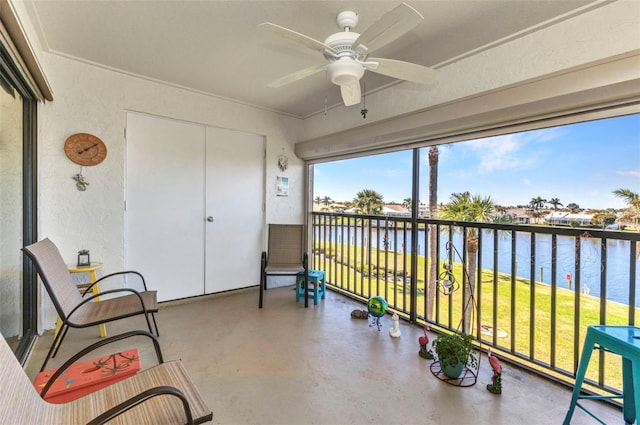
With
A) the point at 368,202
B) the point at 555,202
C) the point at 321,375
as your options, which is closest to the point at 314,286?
the point at 368,202

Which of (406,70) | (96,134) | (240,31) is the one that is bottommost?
(96,134)

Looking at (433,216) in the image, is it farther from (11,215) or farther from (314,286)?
(11,215)

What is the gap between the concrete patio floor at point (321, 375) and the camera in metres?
1.60

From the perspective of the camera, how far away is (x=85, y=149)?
8.66 ft

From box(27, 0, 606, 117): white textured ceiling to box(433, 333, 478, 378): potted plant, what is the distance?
216cm

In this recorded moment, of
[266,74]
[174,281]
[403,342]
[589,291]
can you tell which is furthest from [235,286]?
[589,291]


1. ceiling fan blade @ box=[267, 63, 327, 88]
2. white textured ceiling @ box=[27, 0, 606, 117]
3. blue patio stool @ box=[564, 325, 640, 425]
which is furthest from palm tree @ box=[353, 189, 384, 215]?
blue patio stool @ box=[564, 325, 640, 425]

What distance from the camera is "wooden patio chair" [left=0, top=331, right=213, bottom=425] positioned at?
2.97ft

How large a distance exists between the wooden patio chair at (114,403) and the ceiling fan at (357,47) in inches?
64.8

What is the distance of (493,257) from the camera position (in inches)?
91.2

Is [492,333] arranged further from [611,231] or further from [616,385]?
[611,231]

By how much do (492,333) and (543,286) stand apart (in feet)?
1.89

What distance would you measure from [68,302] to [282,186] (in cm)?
262

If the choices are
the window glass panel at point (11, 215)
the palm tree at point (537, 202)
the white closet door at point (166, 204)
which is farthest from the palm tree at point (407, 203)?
the window glass panel at point (11, 215)
